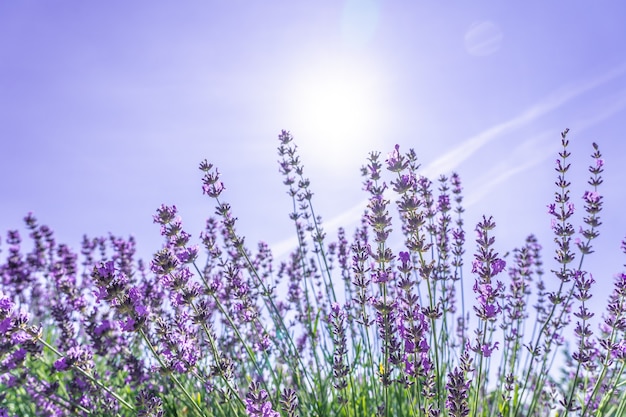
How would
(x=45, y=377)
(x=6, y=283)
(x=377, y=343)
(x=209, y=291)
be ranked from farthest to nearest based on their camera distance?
1. (x=6, y=283)
2. (x=45, y=377)
3. (x=377, y=343)
4. (x=209, y=291)

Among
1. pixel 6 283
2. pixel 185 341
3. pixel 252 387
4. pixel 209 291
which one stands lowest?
pixel 252 387

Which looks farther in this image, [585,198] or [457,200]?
[457,200]

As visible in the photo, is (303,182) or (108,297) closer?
(108,297)

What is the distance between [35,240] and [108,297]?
232 inches

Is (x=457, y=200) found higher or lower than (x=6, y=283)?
lower

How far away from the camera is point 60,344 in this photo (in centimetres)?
445

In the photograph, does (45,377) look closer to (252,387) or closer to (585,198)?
(252,387)

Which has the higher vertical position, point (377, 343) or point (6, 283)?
point (6, 283)

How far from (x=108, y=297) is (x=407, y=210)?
1.58 metres

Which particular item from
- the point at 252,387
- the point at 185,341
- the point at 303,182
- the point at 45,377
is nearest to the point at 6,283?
the point at 45,377

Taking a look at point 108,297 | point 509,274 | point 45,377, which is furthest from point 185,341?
point 45,377

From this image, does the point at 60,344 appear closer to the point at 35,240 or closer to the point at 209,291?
the point at 209,291

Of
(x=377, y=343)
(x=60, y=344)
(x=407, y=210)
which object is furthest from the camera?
(x=377, y=343)

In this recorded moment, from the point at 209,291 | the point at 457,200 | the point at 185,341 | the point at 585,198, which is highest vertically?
the point at 457,200
